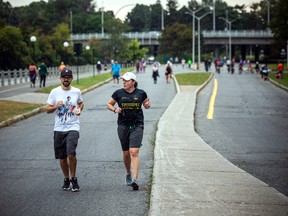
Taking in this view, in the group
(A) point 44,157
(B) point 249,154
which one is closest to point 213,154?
(B) point 249,154

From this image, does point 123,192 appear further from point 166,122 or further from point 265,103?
point 265,103

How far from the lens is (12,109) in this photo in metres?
→ 25.0

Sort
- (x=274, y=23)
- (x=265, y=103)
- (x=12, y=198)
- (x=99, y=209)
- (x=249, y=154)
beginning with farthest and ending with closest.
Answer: (x=274, y=23) < (x=265, y=103) < (x=249, y=154) < (x=12, y=198) < (x=99, y=209)

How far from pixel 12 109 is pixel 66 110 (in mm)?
15915

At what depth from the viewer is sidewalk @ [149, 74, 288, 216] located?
7.97 meters

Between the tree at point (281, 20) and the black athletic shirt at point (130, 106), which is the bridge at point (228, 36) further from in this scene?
the black athletic shirt at point (130, 106)

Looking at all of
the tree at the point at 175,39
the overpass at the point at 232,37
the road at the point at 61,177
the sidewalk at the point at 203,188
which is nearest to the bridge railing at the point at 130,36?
the overpass at the point at 232,37

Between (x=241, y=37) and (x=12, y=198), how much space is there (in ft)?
429

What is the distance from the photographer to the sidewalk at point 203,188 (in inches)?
314

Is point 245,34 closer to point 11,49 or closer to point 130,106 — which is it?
point 11,49

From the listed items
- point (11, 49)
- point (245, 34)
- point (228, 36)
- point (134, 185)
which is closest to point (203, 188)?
point (134, 185)

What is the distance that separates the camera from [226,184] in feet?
32.1

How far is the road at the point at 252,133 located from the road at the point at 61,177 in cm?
182

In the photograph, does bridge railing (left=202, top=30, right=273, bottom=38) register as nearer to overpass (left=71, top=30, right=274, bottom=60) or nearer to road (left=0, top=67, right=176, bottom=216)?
overpass (left=71, top=30, right=274, bottom=60)
